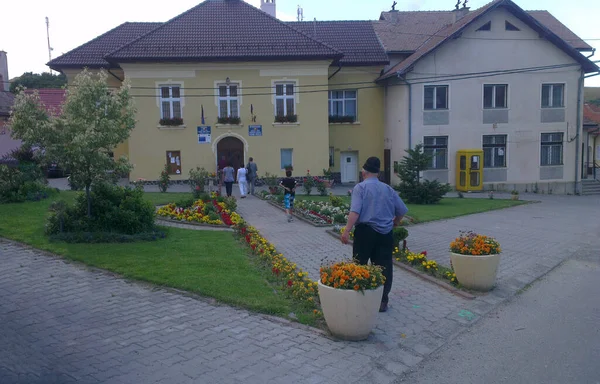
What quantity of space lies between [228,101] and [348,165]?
28.8 feet

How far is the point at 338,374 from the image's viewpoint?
5.29 m

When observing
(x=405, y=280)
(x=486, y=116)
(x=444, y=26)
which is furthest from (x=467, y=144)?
(x=405, y=280)

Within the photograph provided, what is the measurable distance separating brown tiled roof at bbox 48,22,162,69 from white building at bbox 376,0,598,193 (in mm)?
15720

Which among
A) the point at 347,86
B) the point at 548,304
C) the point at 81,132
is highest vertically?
the point at 347,86

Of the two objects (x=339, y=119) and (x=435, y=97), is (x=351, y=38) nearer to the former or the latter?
(x=339, y=119)

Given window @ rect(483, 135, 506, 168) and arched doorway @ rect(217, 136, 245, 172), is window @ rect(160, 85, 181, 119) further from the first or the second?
window @ rect(483, 135, 506, 168)

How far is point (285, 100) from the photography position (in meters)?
29.0

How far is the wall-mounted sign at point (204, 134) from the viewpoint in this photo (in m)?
28.4

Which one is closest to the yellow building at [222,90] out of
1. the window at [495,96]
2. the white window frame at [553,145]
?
the window at [495,96]

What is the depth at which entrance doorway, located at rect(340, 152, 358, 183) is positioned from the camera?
107ft

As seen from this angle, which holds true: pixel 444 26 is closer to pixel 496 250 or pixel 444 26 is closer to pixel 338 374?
pixel 496 250

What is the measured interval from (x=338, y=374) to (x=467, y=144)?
2709cm

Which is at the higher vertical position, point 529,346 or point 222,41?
point 222,41

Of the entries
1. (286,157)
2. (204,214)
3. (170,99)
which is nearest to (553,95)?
(286,157)
